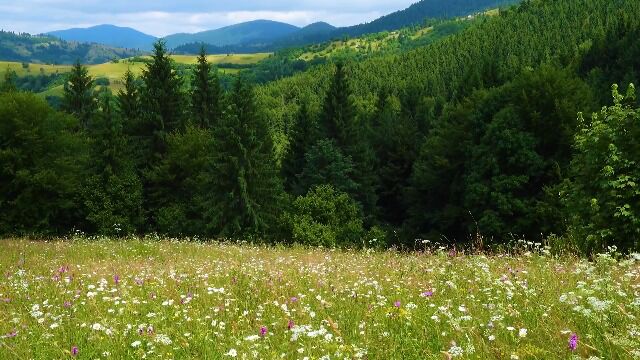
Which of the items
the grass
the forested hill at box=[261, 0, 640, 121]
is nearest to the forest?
the grass

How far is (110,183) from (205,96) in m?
14.4

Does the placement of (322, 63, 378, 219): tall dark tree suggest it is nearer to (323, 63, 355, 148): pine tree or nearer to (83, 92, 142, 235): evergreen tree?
(323, 63, 355, 148): pine tree

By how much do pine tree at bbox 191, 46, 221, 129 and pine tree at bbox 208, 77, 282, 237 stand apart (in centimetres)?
1130

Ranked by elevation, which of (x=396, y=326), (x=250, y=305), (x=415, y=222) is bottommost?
(x=415, y=222)

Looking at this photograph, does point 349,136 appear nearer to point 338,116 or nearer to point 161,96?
point 338,116

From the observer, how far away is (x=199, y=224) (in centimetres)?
4119

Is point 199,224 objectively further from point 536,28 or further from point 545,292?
point 536,28

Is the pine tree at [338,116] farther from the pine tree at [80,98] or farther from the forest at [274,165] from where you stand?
the pine tree at [80,98]

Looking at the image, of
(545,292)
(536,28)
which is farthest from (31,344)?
(536,28)

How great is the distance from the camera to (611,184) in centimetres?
1462

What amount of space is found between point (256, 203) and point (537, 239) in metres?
20.9

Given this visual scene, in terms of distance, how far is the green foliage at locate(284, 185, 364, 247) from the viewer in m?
38.2

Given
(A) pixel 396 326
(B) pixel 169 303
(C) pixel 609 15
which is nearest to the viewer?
(A) pixel 396 326

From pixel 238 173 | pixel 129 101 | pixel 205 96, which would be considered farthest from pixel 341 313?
pixel 205 96
